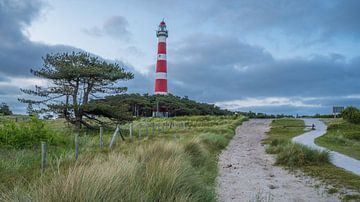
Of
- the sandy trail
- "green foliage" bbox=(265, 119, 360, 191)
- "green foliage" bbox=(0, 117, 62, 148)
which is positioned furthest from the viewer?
"green foliage" bbox=(0, 117, 62, 148)

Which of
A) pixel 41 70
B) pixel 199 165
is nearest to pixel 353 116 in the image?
pixel 41 70

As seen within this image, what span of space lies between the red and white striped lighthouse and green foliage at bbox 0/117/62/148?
51435mm

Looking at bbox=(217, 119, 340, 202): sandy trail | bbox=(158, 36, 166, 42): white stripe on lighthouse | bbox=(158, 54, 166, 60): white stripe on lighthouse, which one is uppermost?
bbox=(158, 36, 166, 42): white stripe on lighthouse

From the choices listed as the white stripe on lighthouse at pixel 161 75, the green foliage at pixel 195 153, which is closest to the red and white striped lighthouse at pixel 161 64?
the white stripe on lighthouse at pixel 161 75

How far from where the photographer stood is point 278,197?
8.64 metres

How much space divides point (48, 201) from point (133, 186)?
1.39 meters

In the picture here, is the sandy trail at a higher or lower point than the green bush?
lower

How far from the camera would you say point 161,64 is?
6438cm

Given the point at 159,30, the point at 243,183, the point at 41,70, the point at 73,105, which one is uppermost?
the point at 159,30

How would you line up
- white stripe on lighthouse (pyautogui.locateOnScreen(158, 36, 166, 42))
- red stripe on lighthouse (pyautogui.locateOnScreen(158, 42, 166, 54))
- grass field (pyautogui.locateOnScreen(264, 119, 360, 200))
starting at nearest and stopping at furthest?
grass field (pyautogui.locateOnScreen(264, 119, 360, 200)) < red stripe on lighthouse (pyautogui.locateOnScreen(158, 42, 166, 54)) < white stripe on lighthouse (pyautogui.locateOnScreen(158, 36, 166, 42))

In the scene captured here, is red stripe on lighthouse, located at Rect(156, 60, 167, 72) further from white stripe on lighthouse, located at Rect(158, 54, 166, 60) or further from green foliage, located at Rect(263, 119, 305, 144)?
green foliage, located at Rect(263, 119, 305, 144)

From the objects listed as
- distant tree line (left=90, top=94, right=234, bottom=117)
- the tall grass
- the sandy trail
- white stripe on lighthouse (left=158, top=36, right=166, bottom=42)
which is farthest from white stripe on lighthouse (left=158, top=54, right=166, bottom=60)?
the tall grass

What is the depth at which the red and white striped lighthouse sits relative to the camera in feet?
212

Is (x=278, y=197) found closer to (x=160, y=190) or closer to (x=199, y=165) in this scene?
(x=199, y=165)
